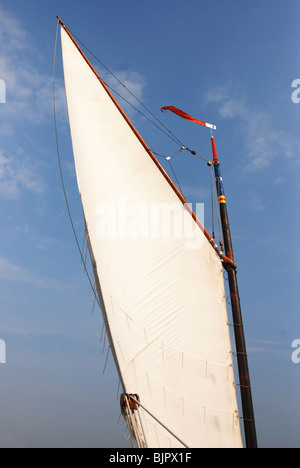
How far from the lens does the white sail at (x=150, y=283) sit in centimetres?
1087

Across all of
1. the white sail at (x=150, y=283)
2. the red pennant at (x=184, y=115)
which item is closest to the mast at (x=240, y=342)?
the white sail at (x=150, y=283)

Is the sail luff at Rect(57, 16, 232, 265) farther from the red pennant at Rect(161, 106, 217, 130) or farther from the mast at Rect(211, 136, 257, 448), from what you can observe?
the red pennant at Rect(161, 106, 217, 130)

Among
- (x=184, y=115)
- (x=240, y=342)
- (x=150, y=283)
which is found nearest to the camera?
(x=150, y=283)

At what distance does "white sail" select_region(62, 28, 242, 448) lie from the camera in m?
10.9

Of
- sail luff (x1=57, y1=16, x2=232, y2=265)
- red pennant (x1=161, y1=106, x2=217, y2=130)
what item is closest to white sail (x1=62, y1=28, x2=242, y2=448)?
sail luff (x1=57, y1=16, x2=232, y2=265)

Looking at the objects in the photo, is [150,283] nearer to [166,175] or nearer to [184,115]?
[166,175]

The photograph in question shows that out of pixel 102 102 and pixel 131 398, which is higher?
pixel 102 102

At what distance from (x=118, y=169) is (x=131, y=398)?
7.45 meters

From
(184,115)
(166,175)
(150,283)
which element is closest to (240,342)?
(150,283)

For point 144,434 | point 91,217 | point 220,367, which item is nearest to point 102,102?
point 91,217

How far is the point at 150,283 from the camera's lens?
12.2 metres

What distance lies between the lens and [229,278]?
572 inches

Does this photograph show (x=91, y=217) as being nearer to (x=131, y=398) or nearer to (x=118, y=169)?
(x=118, y=169)

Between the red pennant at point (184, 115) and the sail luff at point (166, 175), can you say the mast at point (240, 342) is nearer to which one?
the sail luff at point (166, 175)
